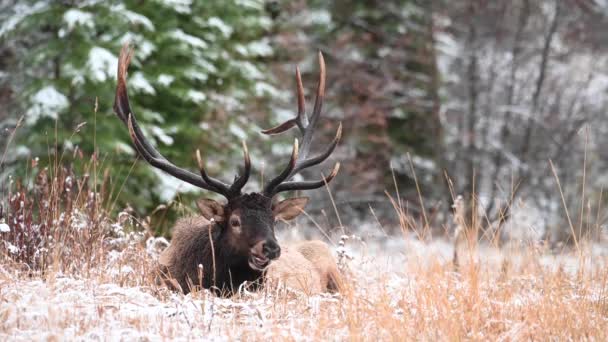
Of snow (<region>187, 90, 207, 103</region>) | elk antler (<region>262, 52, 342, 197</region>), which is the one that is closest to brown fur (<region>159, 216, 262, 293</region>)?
elk antler (<region>262, 52, 342, 197</region>)

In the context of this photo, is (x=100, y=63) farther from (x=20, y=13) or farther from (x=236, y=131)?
(x=236, y=131)

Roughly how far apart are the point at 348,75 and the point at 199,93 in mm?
4708

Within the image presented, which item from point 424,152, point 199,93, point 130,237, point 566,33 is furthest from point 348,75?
point 130,237

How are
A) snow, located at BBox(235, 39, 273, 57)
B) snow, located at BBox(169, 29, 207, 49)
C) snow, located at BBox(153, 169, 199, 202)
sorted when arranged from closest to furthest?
snow, located at BBox(153, 169, 199, 202) → snow, located at BBox(169, 29, 207, 49) → snow, located at BBox(235, 39, 273, 57)

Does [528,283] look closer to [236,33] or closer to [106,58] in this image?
[106,58]

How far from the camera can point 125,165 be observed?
1107 cm

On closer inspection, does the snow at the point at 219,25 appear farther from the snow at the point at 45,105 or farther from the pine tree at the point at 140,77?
the snow at the point at 45,105

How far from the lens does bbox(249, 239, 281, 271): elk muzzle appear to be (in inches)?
191

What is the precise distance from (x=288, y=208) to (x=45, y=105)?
5.92 meters

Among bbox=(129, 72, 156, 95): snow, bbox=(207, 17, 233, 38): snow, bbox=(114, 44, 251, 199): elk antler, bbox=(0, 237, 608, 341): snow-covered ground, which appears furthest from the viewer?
bbox=(207, 17, 233, 38): snow

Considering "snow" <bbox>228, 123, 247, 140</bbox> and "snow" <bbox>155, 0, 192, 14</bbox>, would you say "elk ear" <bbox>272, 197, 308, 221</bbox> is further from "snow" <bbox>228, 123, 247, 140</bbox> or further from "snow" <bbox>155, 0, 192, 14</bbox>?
"snow" <bbox>228, 123, 247, 140</bbox>

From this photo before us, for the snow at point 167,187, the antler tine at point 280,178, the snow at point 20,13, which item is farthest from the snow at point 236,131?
the antler tine at point 280,178

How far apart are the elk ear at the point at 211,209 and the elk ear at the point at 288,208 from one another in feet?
1.33

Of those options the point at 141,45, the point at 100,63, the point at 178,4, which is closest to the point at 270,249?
the point at 100,63
